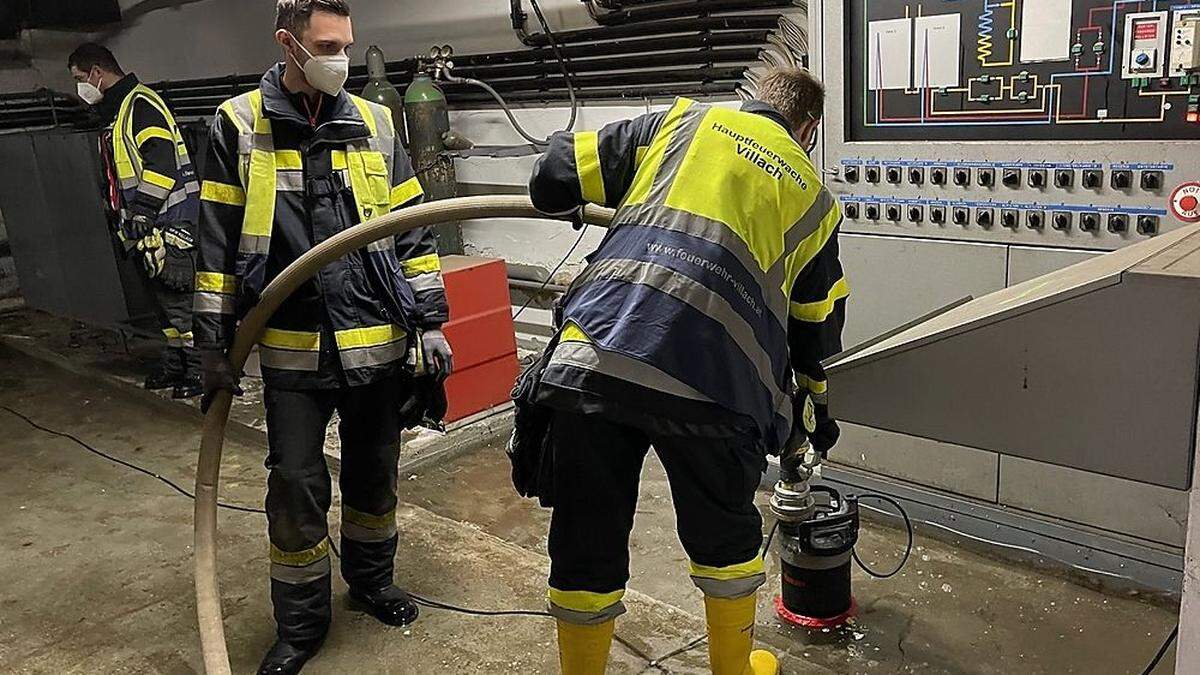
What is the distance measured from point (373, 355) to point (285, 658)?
0.74m

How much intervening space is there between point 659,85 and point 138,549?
7.90 ft

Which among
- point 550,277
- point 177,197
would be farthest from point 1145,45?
point 177,197

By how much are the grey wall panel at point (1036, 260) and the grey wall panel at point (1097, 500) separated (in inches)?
19.4

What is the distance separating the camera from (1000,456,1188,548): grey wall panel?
2355 mm

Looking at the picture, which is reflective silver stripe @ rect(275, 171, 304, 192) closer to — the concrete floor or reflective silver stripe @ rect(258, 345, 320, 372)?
reflective silver stripe @ rect(258, 345, 320, 372)

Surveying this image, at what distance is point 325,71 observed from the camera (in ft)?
6.55

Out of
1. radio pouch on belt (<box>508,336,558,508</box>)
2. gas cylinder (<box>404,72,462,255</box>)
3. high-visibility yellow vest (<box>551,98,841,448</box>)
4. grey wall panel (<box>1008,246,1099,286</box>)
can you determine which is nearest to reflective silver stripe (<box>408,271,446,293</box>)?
radio pouch on belt (<box>508,336,558,508</box>)

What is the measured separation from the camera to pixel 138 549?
2867 mm

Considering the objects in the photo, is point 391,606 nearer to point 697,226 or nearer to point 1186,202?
point 697,226

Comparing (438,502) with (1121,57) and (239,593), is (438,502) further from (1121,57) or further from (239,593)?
(1121,57)

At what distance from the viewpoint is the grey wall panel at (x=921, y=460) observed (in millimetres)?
2654

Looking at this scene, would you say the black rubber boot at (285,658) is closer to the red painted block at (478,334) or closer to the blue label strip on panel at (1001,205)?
the red painted block at (478,334)

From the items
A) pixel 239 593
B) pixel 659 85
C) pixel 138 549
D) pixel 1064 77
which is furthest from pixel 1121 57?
pixel 138 549

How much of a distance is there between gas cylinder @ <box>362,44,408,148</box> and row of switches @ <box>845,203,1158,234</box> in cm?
203
